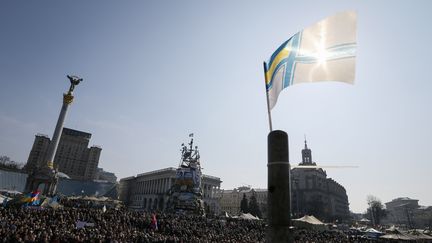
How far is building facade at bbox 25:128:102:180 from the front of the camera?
132163 millimetres

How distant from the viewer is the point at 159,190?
105688mm

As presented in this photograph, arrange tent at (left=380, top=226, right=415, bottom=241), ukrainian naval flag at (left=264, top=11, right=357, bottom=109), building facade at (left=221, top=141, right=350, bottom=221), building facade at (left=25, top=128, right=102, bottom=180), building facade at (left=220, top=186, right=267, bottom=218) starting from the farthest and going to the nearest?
building facade at (left=25, top=128, right=102, bottom=180)
building facade at (left=220, top=186, right=267, bottom=218)
building facade at (left=221, top=141, right=350, bottom=221)
tent at (left=380, top=226, right=415, bottom=241)
ukrainian naval flag at (left=264, top=11, right=357, bottom=109)

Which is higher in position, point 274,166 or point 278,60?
point 278,60

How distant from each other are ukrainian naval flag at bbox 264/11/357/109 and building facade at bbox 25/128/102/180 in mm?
151354

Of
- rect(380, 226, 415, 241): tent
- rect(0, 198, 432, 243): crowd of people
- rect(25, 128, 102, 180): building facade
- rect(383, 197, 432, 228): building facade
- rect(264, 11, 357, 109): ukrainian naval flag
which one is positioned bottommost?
rect(0, 198, 432, 243): crowd of people

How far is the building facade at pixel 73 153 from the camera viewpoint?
132 m

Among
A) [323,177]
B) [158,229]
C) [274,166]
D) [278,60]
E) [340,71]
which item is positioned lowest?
[158,229]

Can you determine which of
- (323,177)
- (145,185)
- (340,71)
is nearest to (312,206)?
(323,177)

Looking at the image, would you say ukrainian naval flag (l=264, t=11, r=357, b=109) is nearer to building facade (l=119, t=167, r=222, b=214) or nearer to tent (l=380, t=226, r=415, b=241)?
tent (l=380, t=226, r=415, b=241)

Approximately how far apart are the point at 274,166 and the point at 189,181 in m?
45.6

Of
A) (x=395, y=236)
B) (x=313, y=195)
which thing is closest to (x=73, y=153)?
(x=313, y=195)

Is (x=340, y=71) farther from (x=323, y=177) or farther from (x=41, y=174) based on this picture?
(x=323, y=177)

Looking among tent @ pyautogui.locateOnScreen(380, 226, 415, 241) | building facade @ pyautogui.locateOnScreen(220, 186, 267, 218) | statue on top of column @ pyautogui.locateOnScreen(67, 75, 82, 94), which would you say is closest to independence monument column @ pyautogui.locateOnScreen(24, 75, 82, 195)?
statue on top of column @ pyautogui.locateOnScreen(67, 75, 82, 94)

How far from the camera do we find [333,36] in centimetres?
478
